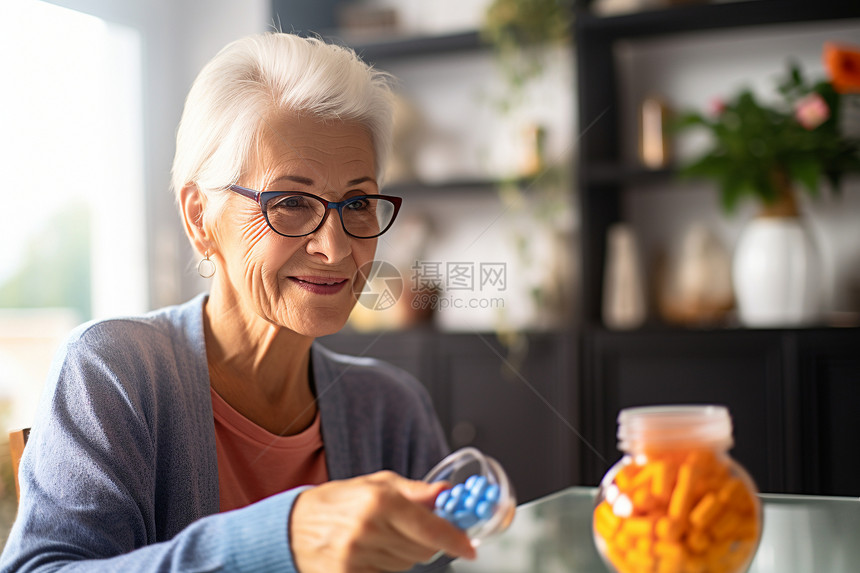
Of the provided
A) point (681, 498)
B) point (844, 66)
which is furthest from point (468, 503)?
point (844, 66)

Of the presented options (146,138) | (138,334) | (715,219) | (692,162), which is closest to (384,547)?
(138,334)

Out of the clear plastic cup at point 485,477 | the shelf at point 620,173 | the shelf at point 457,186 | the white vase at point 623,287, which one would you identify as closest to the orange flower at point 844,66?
the shelf at point 620,173

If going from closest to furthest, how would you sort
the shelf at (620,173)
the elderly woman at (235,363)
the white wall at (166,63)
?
1. the elderly woman at (235,363)
2. the white wall at (166,63)
3. the shelf at (620,173)

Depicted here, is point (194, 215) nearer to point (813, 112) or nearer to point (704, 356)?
point (704, 356)

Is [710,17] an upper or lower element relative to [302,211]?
upper

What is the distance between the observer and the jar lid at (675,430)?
24.2 inches

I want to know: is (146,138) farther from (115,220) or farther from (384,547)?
(384,547)

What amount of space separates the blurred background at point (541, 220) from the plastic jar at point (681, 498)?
5.05 ft

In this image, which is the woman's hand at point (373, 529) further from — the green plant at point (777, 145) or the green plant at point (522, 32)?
the green plant at point (522, 32)

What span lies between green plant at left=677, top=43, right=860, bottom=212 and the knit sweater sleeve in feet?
5.83

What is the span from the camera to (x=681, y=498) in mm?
594

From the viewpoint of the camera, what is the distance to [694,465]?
607 millimetres

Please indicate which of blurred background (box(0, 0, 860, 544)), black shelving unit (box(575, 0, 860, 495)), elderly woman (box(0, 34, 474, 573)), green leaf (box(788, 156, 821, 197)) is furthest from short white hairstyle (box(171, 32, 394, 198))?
green leaf (box(788, 156, 821, 197))

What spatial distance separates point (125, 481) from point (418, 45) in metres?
2.21
